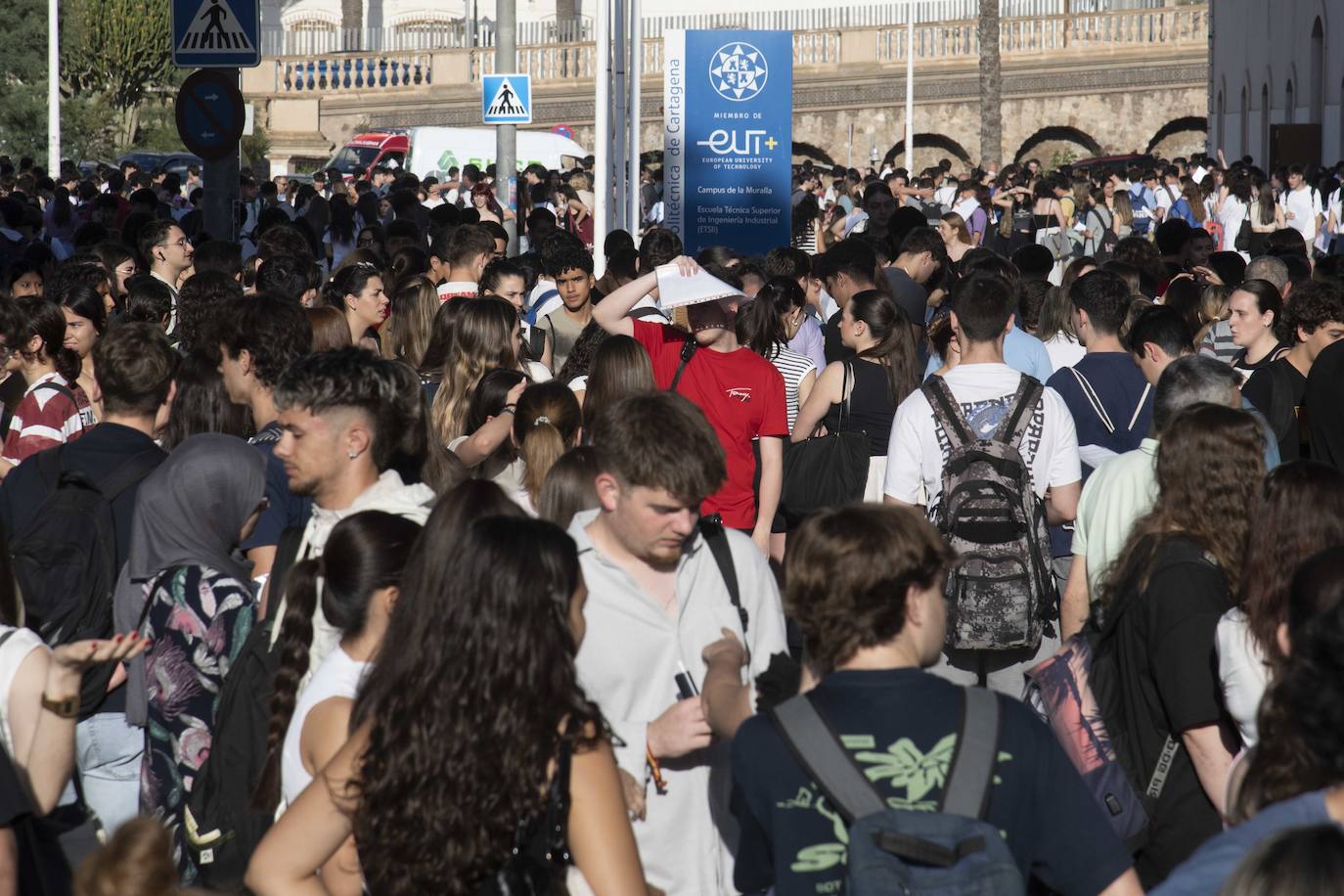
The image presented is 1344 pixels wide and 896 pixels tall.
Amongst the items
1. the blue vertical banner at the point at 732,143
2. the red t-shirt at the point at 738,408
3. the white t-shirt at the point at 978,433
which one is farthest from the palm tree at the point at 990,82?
the white t-shirt at the point at 978,433

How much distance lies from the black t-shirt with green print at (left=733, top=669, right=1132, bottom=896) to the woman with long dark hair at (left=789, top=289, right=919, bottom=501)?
466cm

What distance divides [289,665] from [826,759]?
52.4 inches

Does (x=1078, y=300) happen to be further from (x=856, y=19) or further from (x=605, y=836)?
(x=856, y=19)

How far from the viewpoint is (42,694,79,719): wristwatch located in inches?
141

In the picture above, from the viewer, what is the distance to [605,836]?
3.12m

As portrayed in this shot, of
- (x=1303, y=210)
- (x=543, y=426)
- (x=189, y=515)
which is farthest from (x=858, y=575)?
(x=1303, y=210)

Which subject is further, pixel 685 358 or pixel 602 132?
pixel 602 132

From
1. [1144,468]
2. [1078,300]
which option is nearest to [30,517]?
[1144,468]

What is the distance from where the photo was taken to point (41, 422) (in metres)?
6.93

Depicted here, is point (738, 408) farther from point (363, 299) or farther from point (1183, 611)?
point (1183, 611)

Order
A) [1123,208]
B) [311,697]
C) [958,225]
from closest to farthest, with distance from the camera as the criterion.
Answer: [311,697] → [958,225] → [1123,208]

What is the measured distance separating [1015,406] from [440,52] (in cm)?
4726

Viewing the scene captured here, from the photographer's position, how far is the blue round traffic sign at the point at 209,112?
1006cm

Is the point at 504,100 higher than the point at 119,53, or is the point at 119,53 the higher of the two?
the point at 119,53
